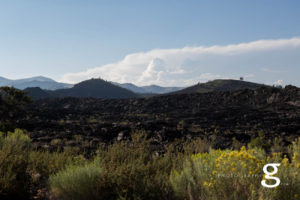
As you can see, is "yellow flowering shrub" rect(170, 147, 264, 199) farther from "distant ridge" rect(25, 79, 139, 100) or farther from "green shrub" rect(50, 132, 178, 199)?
"distant ridge" rect(25, 79, 139, 100)

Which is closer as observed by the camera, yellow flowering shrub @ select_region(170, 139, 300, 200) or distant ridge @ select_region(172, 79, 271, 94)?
yellow flowering shrub @ select_region(170, 139, 300, 200)

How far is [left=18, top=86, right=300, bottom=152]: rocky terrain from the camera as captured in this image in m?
13.6

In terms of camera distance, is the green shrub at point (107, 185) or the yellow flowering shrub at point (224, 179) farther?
the green shrub at point (107, 185)

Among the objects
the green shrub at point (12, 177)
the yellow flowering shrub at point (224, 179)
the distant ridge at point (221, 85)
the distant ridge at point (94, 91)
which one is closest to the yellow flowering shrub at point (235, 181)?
the yellow flowering shrub at point (224, 179)

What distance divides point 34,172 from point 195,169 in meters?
3.19

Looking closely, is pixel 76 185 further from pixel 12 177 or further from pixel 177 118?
pixel 177 118

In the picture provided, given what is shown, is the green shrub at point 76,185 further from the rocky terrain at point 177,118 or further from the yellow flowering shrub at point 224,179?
the rocky terrain at point 177,118

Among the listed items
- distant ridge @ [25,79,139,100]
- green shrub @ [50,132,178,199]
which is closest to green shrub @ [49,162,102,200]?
green shrub @ [50,132,178,199]

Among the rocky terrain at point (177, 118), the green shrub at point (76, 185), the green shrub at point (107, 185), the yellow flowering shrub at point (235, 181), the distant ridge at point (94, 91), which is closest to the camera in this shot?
the yellow flowering shrub at point (235, 181)

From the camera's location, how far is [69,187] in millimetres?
4254

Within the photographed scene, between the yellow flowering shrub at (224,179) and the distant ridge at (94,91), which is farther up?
the distant ridge at (94,91)

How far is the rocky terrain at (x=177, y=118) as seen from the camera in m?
13.6

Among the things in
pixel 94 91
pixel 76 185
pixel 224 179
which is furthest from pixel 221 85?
pixel 76 185

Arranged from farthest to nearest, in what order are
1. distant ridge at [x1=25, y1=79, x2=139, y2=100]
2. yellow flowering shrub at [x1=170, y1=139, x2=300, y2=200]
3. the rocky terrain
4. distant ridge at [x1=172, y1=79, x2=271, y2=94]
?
distant ridge at [x1=25, y1=79, x2=139, y2=100] → distant ridge at [x1=172, y1=79, x2=271, y2=94] → the rocky terrain → yellow flowering shrub at [x1=170, y1=139, x2=300, y2=200]
